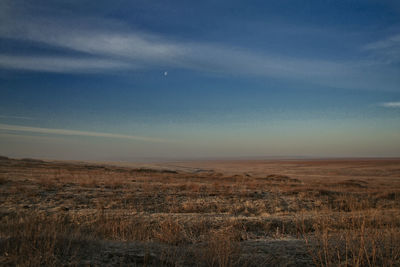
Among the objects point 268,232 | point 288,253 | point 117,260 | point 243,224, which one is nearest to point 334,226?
point 268,232

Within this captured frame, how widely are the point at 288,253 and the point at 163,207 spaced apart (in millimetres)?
7990

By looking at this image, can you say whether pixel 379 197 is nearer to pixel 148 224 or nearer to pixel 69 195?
pixel 148 224

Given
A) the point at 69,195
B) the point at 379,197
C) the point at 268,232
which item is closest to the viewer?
the point at 268,232

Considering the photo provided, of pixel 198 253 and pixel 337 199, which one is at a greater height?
pixel 198 253

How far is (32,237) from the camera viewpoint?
469cm

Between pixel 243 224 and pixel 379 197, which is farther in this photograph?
pixel 379 197

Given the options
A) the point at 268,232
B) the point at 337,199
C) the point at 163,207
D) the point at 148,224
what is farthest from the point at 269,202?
the point at 148,224

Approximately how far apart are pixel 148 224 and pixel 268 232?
353 cm

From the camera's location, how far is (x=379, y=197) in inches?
636

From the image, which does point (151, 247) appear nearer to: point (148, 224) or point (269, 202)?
point (148, 224)

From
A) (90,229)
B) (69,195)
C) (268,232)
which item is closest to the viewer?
(90,229)

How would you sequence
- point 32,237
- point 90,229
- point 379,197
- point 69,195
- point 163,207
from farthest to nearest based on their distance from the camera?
1. point 379,197
2. point 69,195
3. point 163,207
4. point 90,229
5. point 32,237

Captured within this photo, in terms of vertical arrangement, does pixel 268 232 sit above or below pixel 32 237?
below

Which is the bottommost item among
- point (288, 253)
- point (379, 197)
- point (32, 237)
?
point (379, 197)
